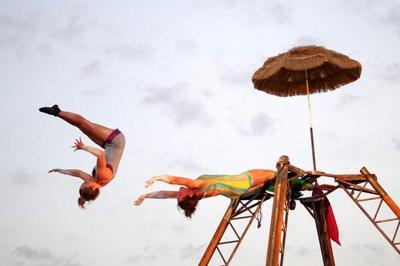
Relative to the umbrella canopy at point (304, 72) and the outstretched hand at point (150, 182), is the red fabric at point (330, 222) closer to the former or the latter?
the umbrella canopy at point (304, 72)

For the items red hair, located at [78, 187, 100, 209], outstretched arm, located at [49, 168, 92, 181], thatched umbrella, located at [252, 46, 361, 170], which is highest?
thatched umbrella, located at [252, 46, 361, 170]

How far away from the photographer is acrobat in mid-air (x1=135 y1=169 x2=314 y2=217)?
13.2 metres

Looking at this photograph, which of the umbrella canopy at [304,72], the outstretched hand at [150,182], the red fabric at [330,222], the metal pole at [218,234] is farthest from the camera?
the red fabric at [330,222]

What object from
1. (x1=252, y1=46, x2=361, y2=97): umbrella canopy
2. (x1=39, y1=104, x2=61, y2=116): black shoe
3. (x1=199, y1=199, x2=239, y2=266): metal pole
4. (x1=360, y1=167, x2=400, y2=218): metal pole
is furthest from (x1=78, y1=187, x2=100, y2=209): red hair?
(x1=360, y1=167, x2=400, y2=218): metal pole

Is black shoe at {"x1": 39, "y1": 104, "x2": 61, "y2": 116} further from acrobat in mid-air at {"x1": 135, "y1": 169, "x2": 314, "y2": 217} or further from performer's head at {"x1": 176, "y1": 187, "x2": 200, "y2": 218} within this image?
performer's head at {"x1": 176, "y1": 187, "x2": 200, "y2": 218}

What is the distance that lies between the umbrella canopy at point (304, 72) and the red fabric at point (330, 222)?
2682 mm

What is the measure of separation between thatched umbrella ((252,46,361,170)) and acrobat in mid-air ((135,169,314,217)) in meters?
1.95

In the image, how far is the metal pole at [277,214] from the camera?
14297 mm

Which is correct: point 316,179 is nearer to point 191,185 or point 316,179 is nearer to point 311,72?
Result: point 311,72

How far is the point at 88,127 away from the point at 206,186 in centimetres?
295

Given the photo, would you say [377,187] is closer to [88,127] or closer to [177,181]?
[177,181]

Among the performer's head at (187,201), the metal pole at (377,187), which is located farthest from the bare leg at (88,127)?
the metal pole at (377,187)

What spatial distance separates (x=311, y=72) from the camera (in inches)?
698

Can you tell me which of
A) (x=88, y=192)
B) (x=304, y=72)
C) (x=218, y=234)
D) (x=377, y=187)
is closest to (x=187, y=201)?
(x=88, y=192)
